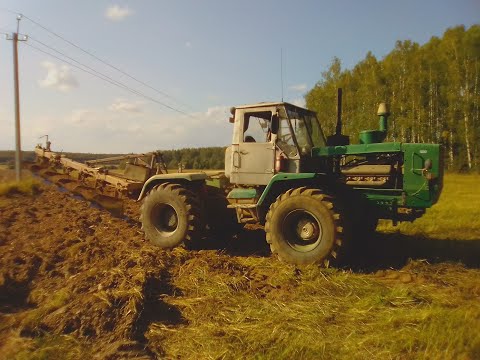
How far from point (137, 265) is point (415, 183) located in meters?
4.33

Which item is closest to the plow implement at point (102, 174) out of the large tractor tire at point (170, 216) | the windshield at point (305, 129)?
the large tractor tire at point (170, 216)

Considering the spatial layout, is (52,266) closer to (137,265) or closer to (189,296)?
(137,265)

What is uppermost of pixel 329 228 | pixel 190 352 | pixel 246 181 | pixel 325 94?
pixel 325 94

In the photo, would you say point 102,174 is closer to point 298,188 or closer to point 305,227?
point 298,188

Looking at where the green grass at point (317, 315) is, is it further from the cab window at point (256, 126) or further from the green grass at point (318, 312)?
the cab window at point (256, 126)

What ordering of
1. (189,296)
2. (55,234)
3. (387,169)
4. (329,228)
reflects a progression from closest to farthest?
(189,296) < (329,228) < (387,169) < (55,234)

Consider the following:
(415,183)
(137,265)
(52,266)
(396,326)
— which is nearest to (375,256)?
(415,183)

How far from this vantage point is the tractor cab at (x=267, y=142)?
23.1ft

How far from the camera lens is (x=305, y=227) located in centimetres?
650

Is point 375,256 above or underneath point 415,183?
underneath

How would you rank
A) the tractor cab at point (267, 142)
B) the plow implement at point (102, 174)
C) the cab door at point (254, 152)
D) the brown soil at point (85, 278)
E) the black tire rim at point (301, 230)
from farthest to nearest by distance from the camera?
1. the plow implement at point (102, 174)
2. the cab door at point (254, 152)
3. the tractor cab at point (267, 142)
4. the black tire rim at point (301, 230)
5. the brown soil at point (85, 278)

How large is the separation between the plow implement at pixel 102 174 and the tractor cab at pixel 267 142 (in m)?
2.99

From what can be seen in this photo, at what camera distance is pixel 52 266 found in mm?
6496

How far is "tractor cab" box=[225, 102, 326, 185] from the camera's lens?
7.04m
